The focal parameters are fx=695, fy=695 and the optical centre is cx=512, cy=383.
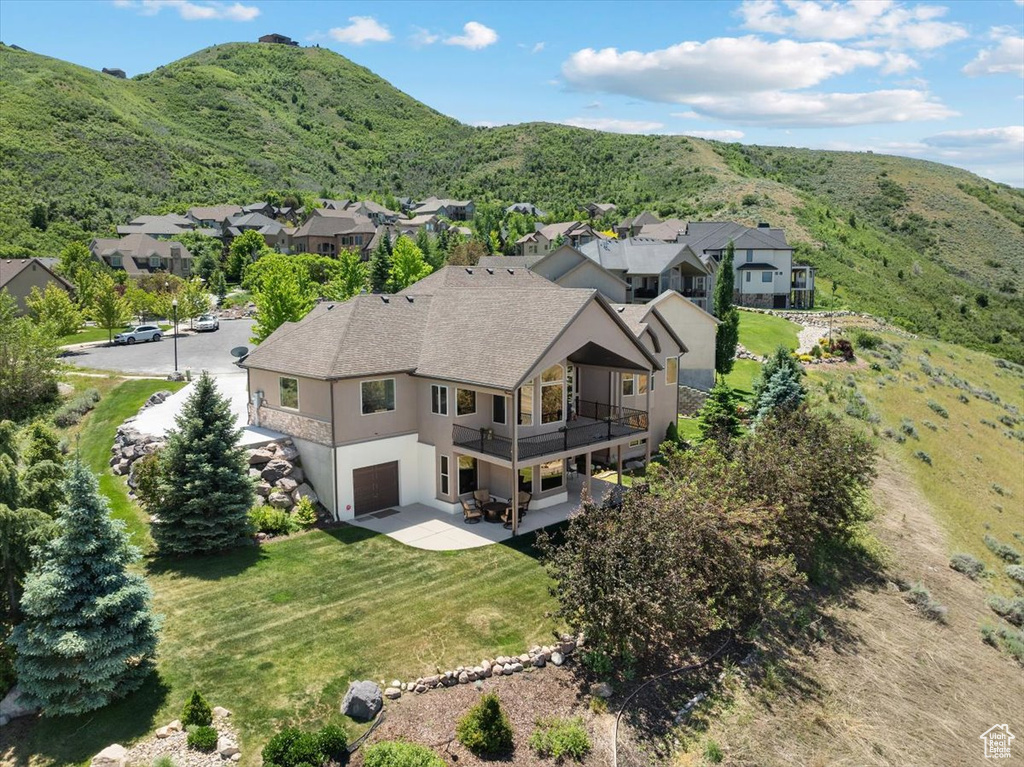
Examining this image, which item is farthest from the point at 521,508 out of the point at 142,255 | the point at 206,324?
the point at 142,255

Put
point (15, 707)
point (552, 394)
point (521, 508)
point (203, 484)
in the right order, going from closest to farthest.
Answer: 1. point (15, 707)
2. point (203, 484)
3. point (521, 508)
4. point (552, 394)

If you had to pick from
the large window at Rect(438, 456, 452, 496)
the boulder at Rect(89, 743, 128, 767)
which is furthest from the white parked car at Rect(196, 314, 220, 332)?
the boulder at Rect(89, 743, 128, 767)

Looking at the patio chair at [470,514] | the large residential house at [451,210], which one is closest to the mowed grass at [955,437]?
the patio chair at [470,514]

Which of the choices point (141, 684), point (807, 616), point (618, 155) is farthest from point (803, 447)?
point (618, 155)

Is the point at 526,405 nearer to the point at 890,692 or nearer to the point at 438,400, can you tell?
the point at 438,400

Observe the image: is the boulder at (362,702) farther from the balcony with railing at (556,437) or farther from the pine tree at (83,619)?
the balcony with railing at (556,437)

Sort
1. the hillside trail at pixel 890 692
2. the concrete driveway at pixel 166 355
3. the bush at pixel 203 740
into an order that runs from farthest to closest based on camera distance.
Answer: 1. the concrete driveway at pixel 166 355
2. the hillside trail at pixel 890 692
3. the bush at pixel 203 740

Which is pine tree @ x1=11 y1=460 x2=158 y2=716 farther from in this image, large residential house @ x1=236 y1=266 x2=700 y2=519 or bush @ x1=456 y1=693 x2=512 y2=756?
large residential house @ x1=236 y1=266 x2=700 y2=519
